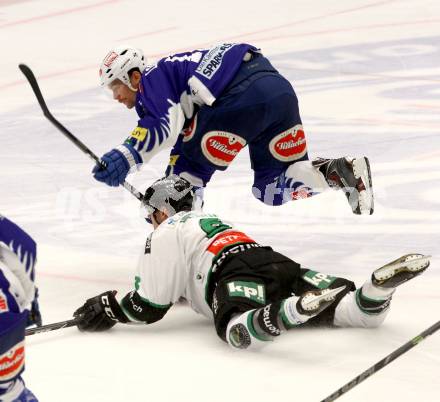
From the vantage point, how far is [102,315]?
13.9 ft

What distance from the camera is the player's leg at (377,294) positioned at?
369cm

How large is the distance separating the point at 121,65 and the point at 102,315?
1315 mm

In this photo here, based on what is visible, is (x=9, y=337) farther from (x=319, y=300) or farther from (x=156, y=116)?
A: (x=156, y=116)

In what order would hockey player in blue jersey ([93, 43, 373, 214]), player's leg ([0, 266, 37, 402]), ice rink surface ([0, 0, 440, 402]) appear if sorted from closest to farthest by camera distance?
player's leg ([0, 266, 37, 402]) → ice rink surface ([0, 0, 440, 402]) → hockey player in blue jersey ([93, 43, 373, 214])

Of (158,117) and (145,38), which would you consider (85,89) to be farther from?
(158,117)

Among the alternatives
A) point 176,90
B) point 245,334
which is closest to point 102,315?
point 245,334

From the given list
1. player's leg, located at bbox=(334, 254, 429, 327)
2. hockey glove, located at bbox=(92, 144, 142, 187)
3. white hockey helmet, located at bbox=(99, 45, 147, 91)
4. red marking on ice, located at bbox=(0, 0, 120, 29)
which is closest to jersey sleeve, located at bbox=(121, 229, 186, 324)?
player's leg, located at bbox=(334, 254, 429, 327)

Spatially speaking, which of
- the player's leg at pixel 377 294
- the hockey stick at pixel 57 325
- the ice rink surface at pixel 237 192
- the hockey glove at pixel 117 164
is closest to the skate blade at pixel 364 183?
the ice rink surface at pixel 237 192

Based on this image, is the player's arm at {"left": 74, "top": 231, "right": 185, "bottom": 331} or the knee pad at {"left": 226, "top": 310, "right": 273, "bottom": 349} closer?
the knee pad at {"left": 226, "top": 310, "right": 273, "bottom": 349}

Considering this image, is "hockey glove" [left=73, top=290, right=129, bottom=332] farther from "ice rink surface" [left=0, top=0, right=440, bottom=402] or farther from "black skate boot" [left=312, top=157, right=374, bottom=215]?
"black skate boot" [left=312, top=157, right=374, bottom=215]

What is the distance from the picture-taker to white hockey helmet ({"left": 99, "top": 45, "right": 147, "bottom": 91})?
5.12 metres

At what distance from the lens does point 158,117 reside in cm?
496

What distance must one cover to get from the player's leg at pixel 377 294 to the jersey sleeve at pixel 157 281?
1.89 ft

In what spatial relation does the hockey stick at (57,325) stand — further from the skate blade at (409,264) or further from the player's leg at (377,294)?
the skate blade at (409,264)
